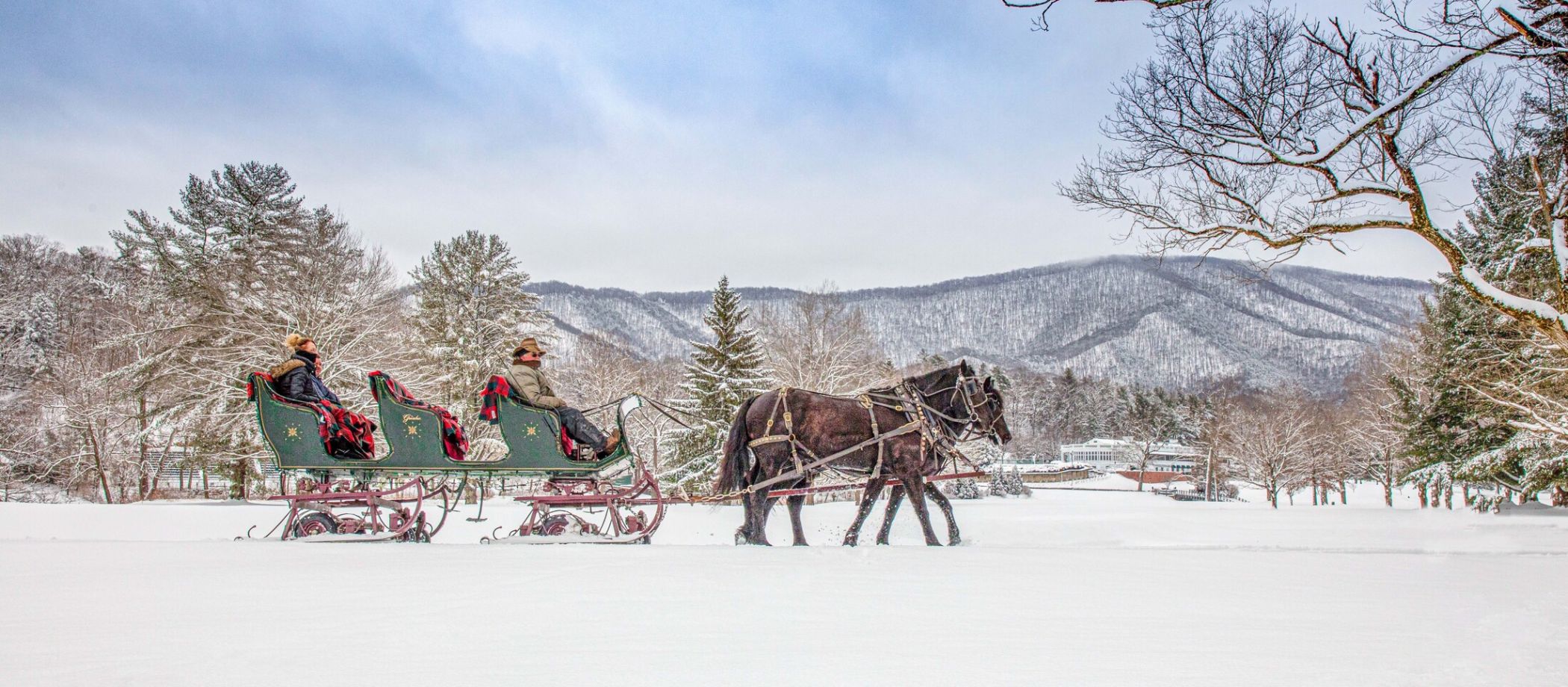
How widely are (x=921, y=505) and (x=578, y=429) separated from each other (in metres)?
3.58

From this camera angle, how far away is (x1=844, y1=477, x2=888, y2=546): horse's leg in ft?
28.2

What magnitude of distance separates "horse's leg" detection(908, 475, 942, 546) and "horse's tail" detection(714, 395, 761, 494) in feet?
6.10

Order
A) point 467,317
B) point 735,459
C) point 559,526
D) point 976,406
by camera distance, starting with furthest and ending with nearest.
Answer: point 467,317 < point 976,406 < point 735,459 < point 559,526

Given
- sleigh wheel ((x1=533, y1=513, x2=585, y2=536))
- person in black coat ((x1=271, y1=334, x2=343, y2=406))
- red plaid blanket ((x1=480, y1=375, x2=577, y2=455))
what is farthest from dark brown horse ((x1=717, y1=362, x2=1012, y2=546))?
person in black coat ((x1=271, y1=334, x2=343, y2=406))

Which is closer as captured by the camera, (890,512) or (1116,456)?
(890,512)

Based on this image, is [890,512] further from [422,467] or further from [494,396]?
[422,467]

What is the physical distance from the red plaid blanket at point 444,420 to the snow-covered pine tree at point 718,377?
61.1 ft

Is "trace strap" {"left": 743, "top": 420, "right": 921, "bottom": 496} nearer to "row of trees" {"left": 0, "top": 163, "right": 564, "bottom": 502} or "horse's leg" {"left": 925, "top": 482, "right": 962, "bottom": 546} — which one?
"horse's leg" {"left": 925, "top": 482, "right": 962, "bottom": 546}

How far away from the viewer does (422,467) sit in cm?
795

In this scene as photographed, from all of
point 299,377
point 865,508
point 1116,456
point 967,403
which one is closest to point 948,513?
point 865,508

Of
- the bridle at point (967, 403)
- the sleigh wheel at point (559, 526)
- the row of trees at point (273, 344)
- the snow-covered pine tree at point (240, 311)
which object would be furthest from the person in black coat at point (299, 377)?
the snow-covered pine tree at point (240, 311)

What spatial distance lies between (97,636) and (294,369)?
4998mm

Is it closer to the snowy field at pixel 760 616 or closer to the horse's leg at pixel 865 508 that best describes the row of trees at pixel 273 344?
the horse's leg at pixel 865 508

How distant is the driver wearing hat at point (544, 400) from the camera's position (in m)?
8.20
